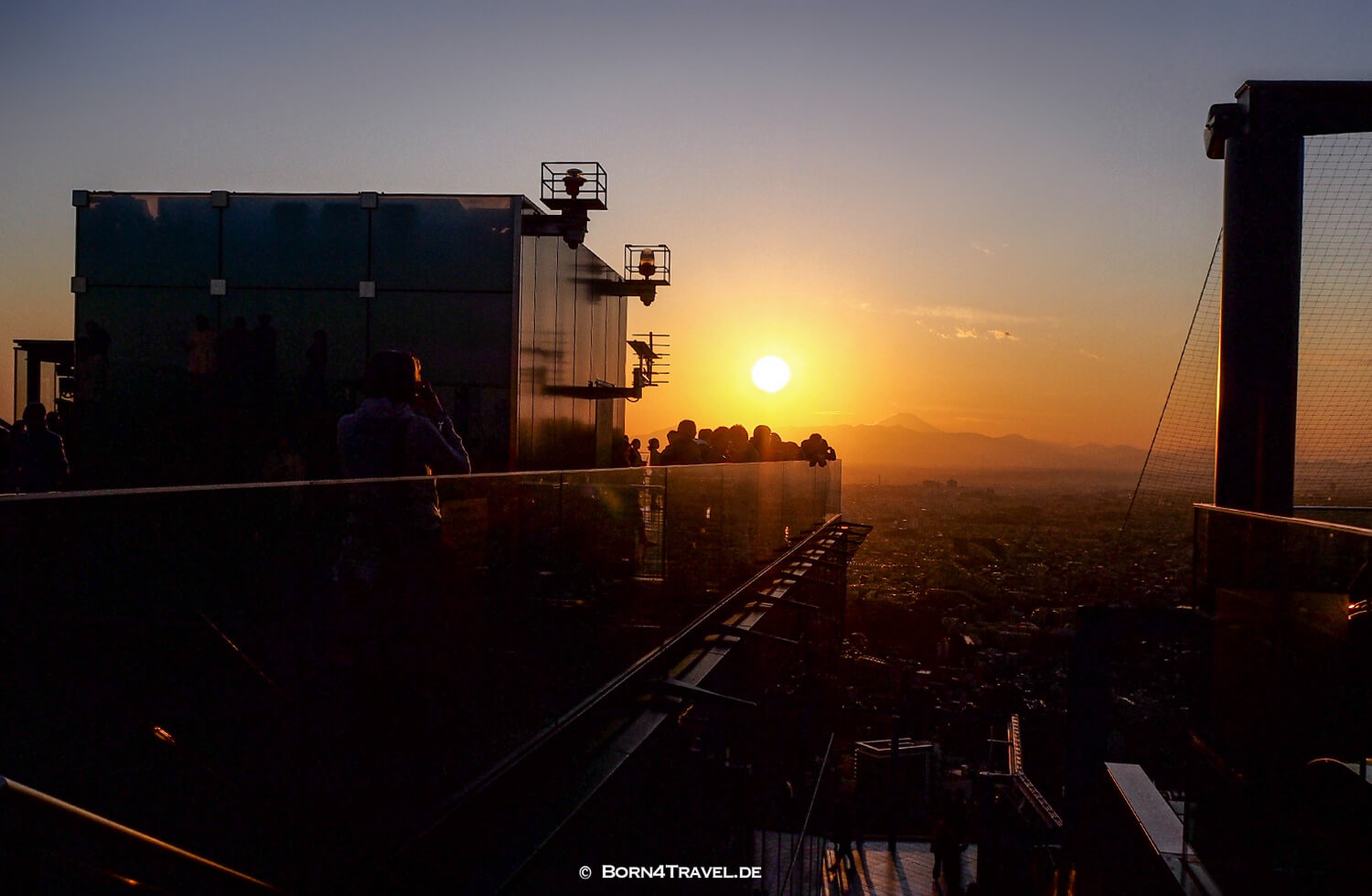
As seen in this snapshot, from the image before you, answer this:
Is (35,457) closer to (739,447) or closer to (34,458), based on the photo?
(34,458)

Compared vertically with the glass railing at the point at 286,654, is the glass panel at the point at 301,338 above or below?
above

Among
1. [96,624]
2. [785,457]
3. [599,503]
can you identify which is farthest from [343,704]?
[785,457]

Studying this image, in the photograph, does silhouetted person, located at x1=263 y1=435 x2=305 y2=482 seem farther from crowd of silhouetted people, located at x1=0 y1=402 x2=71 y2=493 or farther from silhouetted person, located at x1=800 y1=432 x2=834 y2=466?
silhouetted person, located at x1=800 y1=432 x2=834 y2=466

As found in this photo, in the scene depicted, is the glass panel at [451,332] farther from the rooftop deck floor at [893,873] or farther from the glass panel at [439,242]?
the rooftop deck floor at [893,873]

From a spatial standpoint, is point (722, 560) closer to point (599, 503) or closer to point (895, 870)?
point (599, 503)

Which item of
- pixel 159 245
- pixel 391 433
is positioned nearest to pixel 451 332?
pixel 159 245

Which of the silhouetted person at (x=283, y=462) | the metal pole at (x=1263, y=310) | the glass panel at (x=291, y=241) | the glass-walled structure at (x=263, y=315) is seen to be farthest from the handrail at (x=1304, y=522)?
the glass panel at (x=291, y=241)
